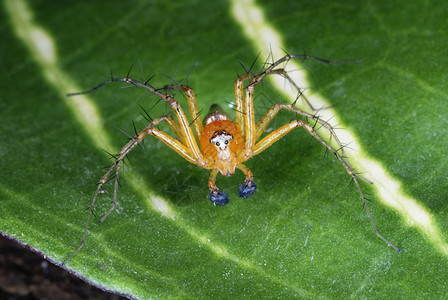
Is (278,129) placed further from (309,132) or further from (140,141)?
(140,141)

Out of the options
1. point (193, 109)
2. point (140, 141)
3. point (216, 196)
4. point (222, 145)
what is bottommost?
point (216, 196)

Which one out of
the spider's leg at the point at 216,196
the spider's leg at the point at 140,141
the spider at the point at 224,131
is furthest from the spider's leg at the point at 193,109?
the spider's leg at the point at 216,196

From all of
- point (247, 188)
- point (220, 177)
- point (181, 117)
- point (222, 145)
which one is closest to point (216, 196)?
point (247, 188)

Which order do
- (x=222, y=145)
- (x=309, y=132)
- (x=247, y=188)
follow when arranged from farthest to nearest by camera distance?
1. (x=222, y=145)
2. (x=309, y=132)
3. (x=247, y=188)

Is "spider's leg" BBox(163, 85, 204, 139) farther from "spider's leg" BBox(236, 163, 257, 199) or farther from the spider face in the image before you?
"spider's leg" BBox(236, 163, 257, 199)

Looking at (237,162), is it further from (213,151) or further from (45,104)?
(45,104)

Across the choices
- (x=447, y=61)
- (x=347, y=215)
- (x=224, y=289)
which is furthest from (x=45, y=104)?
(x=447, y=61)
